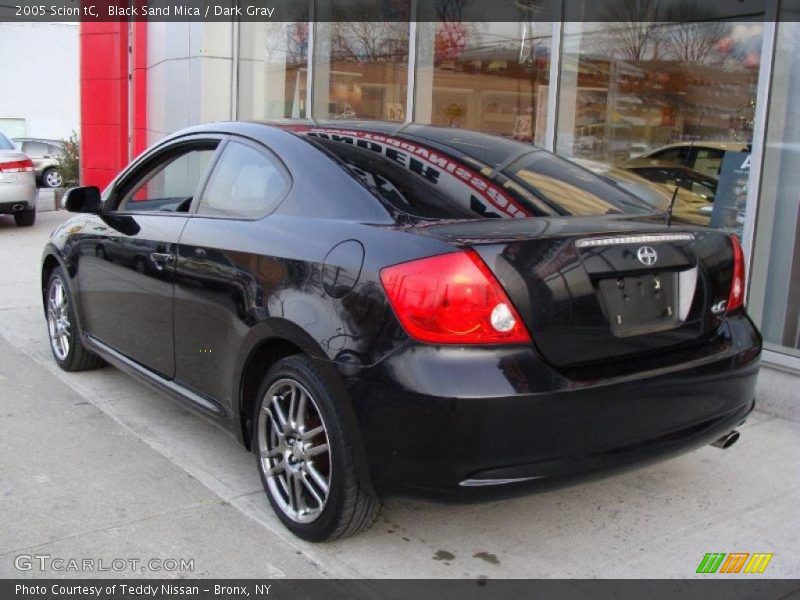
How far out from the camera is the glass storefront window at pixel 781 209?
5.21 meters

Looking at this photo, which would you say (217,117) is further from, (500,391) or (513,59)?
(500,391)

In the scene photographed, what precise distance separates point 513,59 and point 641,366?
18.5 feet

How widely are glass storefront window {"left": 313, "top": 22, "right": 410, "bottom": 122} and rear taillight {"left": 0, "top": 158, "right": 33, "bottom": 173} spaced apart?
4.88 metres

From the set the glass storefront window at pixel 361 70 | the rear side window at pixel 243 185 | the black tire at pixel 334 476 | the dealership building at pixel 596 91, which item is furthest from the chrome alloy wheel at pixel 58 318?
the glass storefront window at pixel 361 70

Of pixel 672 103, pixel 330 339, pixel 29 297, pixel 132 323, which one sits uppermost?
pixel 672 103

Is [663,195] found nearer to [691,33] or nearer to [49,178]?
[691,33]

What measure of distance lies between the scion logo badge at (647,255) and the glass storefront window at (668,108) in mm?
2917

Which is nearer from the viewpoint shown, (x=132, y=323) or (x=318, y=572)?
(x=318, y=572)

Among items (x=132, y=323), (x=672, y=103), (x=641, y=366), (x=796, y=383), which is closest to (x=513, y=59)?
(x=672, y=103)

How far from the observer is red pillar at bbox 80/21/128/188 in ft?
53.5

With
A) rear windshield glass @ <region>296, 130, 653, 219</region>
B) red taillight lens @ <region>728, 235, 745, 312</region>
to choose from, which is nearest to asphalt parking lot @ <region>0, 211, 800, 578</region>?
red taillight lens @ <region>728, 235, 745, 312</region>

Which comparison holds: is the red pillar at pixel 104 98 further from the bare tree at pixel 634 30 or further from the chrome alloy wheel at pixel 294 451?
the chrome alloy wheel at pixel 294 451

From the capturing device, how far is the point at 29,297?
813cm

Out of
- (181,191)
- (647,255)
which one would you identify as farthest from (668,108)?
(647,255)
